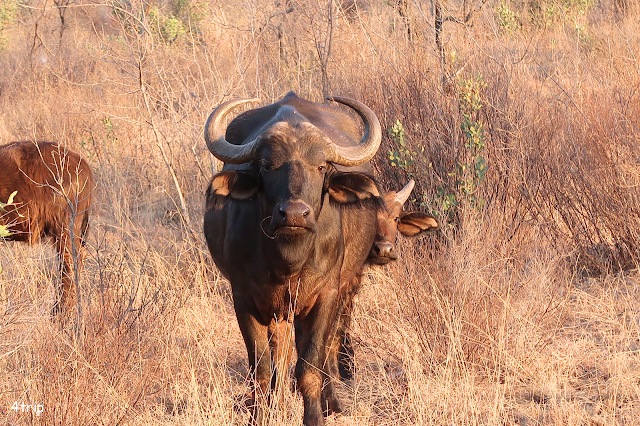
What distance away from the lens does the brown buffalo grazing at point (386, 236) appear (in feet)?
16.6

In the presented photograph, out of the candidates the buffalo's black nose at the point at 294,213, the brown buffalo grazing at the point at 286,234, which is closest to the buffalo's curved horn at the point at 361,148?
the brown buffalo grazing at the point at 286,234

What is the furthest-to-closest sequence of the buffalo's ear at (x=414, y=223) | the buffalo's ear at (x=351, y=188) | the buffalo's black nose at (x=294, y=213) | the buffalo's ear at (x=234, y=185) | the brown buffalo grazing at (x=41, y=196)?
the brown buffalo grazing at (x=41, y=196) → the buffalo's ear at (x=414, y=223) → the buffalo's ear at (x=351, y=188) → the buffalo's ear at (x=234, y=185) → the buffalo's black nose at (x=294, y=213)

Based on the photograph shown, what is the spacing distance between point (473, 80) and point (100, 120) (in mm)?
5967

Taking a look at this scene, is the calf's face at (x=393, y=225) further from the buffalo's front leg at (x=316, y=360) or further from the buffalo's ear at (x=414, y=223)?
the buffalo's front leg at (x=316, y=360)

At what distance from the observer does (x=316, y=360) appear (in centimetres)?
421

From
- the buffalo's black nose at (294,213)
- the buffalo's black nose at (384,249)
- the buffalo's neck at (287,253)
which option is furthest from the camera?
the buffalo's black nose at (384,249)

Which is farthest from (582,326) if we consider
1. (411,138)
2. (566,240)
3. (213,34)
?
(213,34)

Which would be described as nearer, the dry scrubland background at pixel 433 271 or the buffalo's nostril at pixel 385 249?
the dry scrubland background at pixel 433 271

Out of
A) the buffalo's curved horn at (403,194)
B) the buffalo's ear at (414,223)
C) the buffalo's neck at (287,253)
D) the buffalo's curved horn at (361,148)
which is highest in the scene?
the buffalo's curved horn at (361,148)

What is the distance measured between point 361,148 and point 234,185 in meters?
0.70

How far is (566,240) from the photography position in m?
6.31

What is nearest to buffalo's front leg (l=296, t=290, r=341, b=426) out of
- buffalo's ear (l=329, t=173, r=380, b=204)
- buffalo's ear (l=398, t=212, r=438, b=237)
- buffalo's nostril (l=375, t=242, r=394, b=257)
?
buffalo's ear (l=329, t=173, r=380, b=204)

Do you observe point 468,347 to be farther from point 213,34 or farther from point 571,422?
point 213,34

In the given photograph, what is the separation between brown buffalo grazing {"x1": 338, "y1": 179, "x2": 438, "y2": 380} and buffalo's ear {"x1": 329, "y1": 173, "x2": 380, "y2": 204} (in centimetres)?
46
